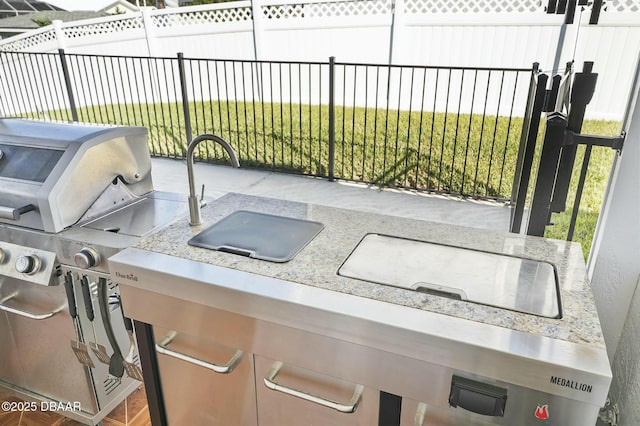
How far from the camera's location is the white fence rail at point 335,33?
6.41 m

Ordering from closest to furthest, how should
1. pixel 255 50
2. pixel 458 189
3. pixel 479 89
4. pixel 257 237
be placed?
pixel 257 237
pixel 458 189
pixel 479 89
pixel 255 50

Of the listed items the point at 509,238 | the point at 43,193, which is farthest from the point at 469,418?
the point at 43,193

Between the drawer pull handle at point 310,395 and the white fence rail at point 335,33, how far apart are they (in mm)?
5163

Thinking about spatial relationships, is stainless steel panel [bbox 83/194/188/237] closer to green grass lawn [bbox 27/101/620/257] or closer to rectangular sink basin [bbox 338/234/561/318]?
rectangular sink basin [bbox 338/234/561/318]

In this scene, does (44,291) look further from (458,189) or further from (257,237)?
A: (458,189)

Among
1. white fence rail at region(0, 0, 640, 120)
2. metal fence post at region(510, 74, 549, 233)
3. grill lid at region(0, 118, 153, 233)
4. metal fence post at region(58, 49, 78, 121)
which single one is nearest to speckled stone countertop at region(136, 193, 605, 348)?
grill lid at region(0, 118, 153, 233)

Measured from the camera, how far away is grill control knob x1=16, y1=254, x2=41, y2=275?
151 cm

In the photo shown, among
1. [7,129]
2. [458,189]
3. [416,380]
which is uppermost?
[7,129]

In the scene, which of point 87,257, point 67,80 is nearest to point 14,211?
point 87,257

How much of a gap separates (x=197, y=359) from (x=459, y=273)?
78 cm

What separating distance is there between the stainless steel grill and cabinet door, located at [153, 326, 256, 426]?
0.32m

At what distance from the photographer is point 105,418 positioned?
1984 millimetres

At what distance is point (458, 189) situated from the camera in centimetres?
425

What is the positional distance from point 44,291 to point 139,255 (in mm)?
637
